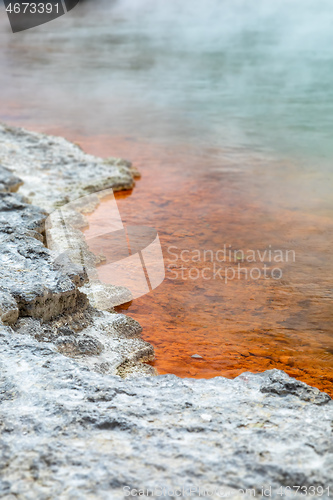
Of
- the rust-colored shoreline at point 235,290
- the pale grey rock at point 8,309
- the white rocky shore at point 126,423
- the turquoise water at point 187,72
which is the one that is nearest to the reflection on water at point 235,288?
the rust-colored shoreline at point 235,290

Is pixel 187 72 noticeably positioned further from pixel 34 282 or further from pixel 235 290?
pixel 34 282

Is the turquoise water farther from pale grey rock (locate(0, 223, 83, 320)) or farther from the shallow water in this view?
pale grey rock (locate(0, 223, 83, 320))

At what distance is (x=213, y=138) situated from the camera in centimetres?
471

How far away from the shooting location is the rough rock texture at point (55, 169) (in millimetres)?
3043

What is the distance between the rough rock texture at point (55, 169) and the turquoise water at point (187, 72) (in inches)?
41.9

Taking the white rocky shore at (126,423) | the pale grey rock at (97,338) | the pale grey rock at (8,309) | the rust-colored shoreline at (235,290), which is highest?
the pale grey rock at (8,309)

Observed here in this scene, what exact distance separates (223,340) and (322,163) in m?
2.60

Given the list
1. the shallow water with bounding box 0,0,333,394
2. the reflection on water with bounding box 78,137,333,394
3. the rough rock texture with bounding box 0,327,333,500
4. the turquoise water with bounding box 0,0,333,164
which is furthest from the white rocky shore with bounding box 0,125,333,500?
the turquoise water with bounding box 0,0,333,164

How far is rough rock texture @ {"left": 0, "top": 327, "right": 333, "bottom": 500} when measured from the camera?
2.72 feet

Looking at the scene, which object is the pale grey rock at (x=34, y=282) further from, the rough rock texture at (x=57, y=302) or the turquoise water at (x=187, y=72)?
the turquoise water at (x=187, y=72)

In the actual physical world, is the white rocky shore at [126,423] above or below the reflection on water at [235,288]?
above

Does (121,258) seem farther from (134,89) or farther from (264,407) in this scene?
(134,89)

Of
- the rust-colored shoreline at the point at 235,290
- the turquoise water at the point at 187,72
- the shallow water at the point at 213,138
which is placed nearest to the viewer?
the rust-colored shoreline at the point at 235,290

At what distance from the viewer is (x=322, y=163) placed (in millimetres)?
3932
